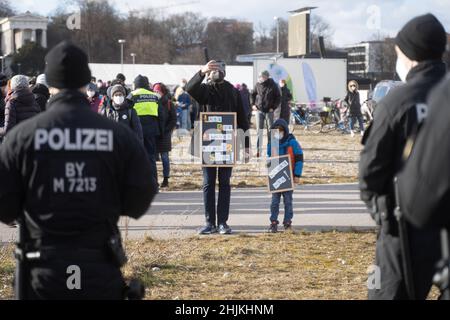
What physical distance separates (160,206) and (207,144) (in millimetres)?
2304

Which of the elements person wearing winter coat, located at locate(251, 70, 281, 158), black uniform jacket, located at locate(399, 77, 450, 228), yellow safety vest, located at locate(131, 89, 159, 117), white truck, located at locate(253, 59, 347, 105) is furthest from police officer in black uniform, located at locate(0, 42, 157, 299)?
white truck, located at locate(253, 59, 347, 105)

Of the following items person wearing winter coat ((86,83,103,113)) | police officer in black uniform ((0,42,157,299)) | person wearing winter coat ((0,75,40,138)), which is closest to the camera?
police officer in black uniform ((0,42,157,299))

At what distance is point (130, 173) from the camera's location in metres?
4.36

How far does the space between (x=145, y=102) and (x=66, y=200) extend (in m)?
10.2

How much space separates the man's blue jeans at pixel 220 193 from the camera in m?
10.4

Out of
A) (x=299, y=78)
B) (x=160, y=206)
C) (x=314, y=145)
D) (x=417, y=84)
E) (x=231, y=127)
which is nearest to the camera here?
(x=417, y=84)

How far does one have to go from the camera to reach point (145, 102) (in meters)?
14.2

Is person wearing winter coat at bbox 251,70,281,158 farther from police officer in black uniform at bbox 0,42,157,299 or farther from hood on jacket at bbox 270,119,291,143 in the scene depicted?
police officer in black uniform at bbox 0,42,157,299

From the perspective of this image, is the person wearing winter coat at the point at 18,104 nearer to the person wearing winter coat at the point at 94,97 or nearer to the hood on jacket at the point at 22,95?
the hood on jacket at the point at 22,95

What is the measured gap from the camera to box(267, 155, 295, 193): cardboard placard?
34.5ft

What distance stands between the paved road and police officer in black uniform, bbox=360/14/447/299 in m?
5.91
